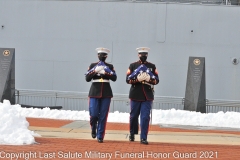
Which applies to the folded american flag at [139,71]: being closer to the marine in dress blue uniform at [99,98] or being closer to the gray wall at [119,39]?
the marine in dress blue uniform at [99,98]

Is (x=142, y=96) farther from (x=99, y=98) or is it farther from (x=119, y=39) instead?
(x=119, y=39)

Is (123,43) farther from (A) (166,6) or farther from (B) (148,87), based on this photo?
(B) (148,87)

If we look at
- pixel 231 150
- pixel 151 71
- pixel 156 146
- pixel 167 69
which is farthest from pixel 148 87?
pixel 167 69

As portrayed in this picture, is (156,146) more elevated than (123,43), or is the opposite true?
(123,43)

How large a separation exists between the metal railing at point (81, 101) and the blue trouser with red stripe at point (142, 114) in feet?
31.9

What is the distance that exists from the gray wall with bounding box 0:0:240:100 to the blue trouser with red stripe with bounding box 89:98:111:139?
11.3 m

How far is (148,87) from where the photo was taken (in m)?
8.76

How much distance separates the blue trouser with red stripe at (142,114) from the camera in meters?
8.59

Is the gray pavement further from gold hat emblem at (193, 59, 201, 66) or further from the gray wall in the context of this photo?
the gray wall

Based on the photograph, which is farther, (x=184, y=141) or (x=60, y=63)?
(x=60, y=63)

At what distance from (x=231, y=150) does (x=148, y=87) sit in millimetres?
1882

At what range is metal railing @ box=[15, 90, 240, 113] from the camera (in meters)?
18.7

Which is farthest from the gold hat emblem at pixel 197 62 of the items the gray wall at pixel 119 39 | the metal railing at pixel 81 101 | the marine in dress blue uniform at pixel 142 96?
the marine in dress blue uniform at pixel 142 96

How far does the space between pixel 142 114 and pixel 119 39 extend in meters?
11.7
